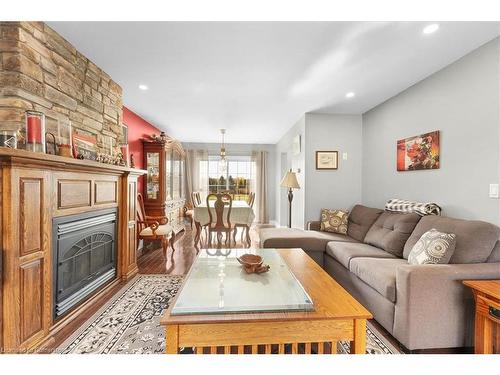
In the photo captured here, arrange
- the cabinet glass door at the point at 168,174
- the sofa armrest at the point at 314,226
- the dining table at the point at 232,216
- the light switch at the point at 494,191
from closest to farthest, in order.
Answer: the light switch at the point at 494,191
the sofa armrest at the point at 314,226
the dining table at the point at 232,216
the cabinet glass door at the point at 168,174

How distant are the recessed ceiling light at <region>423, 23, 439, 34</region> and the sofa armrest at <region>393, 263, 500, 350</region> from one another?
72.6 inches

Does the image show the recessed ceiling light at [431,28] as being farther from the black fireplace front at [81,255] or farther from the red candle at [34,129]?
the black fireplace front at [81,255]

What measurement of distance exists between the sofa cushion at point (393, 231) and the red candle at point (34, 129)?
3.29 meters

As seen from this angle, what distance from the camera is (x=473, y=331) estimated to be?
1616 millimetres

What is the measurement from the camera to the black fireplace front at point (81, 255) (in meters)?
1.86

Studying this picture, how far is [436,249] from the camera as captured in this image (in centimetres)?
183

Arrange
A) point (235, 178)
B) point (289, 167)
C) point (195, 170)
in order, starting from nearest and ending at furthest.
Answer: point (289, 167) → point (195, 170) → point (235, 178)

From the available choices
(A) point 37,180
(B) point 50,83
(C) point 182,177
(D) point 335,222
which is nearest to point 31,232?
(A) point 37,180

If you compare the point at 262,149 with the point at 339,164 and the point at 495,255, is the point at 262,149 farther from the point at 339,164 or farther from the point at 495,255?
the point at 495,255

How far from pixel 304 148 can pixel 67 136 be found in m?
3.32

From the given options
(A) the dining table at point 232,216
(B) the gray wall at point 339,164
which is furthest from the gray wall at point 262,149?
(B) the gray wall at point 339,164

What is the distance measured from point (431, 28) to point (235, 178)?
580cm
